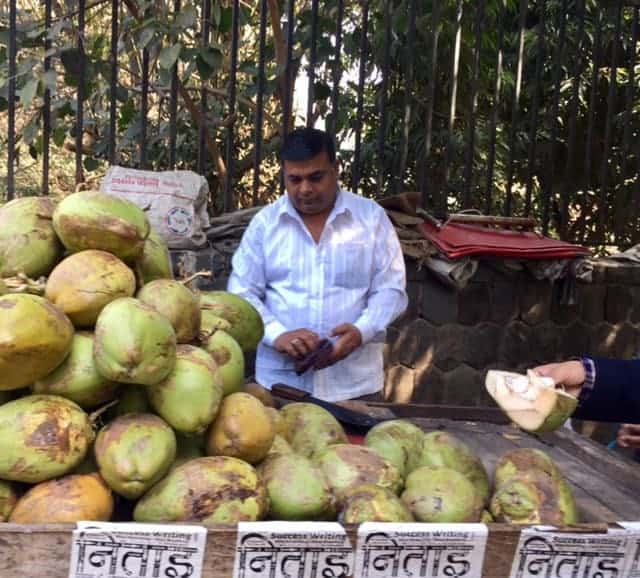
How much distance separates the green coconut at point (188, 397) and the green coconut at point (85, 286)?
176 millimetres

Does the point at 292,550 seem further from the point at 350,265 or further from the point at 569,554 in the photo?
the point at 350,265

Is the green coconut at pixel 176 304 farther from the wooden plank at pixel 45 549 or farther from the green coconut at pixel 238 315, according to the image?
the wooden plank at pixel 45 549

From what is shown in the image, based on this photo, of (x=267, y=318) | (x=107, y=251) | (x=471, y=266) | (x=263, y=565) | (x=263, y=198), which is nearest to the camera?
(x=263, y=565)

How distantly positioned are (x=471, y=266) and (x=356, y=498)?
310 cm

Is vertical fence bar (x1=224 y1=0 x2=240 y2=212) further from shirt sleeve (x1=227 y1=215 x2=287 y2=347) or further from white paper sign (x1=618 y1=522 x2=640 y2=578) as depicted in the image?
white paper sign (x1=618 y1=522 x2=640 y2=578)

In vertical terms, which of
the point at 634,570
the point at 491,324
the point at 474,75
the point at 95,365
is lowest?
the point at 491,324

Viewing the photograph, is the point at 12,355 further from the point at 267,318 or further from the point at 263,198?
the point at 263,198

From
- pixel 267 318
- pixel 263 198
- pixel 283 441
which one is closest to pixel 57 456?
pixel 283 441

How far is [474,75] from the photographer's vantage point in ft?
15.8

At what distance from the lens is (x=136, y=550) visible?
4.66ft

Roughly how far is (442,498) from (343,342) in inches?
65.0

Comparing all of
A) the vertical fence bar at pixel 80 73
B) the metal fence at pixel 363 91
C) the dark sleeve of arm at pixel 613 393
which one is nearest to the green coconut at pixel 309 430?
the dark sleeve of arm at pixel 613 393

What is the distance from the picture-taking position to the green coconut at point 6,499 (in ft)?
5.10

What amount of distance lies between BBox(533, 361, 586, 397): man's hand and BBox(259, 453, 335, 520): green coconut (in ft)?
2.05
